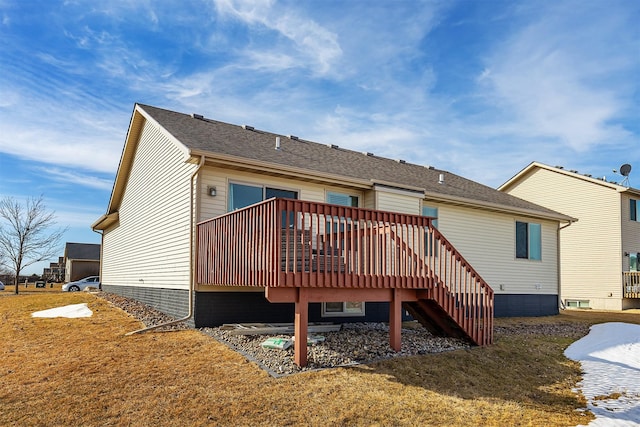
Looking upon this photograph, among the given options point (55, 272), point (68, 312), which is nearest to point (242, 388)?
point (68, 312)

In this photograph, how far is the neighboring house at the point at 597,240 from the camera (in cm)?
2045

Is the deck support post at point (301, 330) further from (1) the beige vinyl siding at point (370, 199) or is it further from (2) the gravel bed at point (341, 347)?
(1) the beige vinyl siding at point (370, 199)

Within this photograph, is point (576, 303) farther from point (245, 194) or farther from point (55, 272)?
point (55, 272)

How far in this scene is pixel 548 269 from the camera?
16203 millimetres

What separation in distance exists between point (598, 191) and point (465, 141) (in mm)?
7974

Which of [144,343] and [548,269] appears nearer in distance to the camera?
[144,343]

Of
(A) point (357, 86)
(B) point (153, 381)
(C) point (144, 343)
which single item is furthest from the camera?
(A) point (357, 86)

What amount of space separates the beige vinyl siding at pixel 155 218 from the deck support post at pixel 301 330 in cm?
376

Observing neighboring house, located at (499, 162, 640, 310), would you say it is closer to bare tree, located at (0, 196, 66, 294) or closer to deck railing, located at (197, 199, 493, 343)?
deck railing, located at (197, 199, 493, 343)

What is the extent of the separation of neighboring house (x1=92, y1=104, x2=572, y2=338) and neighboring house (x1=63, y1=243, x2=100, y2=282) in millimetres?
27328

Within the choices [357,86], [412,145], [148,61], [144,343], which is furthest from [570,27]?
[144,343]

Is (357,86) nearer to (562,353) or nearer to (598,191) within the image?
(562,353)

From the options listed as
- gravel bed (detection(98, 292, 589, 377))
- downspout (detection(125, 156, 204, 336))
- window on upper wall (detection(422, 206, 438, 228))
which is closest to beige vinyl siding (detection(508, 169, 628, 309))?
gravel bed (detection(98, 292, 589, 377))

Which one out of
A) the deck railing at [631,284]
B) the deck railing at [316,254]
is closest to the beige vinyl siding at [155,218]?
the deck railing at [316,254]
